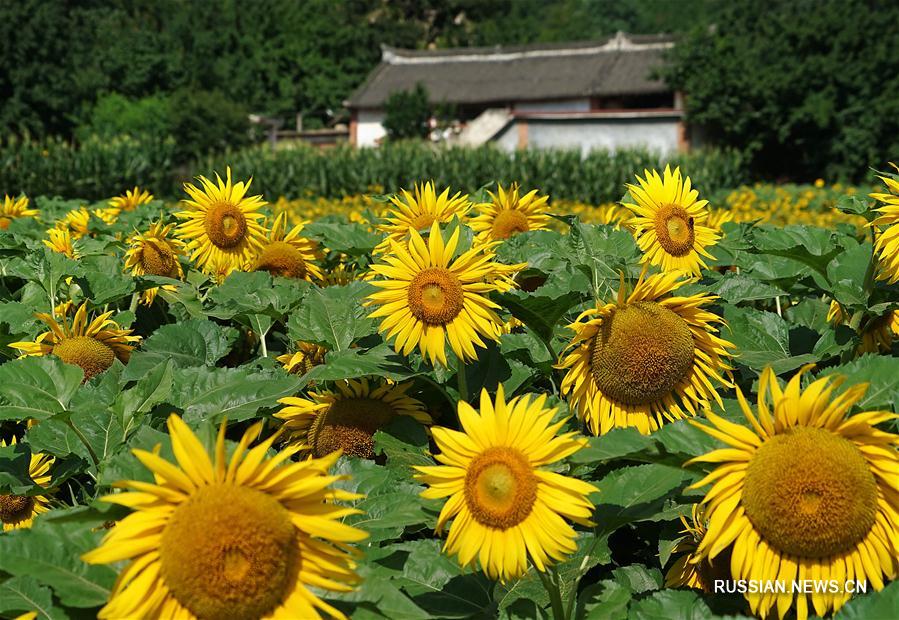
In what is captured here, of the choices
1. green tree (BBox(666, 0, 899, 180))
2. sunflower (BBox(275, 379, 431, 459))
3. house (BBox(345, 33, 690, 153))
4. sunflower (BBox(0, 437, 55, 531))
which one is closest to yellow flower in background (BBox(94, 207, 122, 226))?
sunflower (BBox(0, 437, 55, 531))

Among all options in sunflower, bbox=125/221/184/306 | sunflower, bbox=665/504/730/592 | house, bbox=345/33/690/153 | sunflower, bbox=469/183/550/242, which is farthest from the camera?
house, bbox=345/33/690/153

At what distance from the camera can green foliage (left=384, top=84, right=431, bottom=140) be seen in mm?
36344

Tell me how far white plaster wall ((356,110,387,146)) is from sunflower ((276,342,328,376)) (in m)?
41.7

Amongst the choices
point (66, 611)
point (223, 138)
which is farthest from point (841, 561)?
point (223, 138)

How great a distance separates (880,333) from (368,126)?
140ft

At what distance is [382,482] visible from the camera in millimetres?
1720

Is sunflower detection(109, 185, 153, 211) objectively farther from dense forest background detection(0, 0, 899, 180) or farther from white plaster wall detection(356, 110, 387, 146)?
white plaster wall detection(356, 110, 387, 146)

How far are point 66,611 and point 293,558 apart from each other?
0.33 metres

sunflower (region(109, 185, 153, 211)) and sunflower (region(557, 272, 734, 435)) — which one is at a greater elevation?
sunflower (region(109, 185, 153, 211))


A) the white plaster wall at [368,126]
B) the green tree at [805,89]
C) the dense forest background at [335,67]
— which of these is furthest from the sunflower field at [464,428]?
the white plaster wall at [368,126]

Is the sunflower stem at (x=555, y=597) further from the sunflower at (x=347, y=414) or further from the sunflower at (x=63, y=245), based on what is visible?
the sunflower at (x=63, y=245)

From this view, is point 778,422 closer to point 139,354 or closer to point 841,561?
point 841,561

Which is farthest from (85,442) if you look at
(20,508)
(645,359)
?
(645,359)

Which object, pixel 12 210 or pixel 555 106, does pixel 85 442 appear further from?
pixel 555 106
